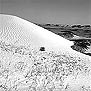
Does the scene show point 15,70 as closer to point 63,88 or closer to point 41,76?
point 41,76

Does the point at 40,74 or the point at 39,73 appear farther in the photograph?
the point at 39,73

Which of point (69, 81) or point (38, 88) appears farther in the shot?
point (69, 81)

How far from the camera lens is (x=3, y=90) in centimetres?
703

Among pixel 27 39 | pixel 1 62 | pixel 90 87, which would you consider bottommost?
pixel 90 87

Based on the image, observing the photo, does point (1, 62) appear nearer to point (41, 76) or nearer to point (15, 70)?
point (15, 70)

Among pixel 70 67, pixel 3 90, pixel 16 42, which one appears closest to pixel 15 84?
pixel 3 90

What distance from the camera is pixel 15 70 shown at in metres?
9.65

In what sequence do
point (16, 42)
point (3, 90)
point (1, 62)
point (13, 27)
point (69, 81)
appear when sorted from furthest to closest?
point (13, 27)
point (16, 42)
point (1, 62)
point (69, 81)
point (3, 90)

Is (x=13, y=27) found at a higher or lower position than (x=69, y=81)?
higher

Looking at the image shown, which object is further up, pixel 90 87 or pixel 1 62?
pixel 1 62

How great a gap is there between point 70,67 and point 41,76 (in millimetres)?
2822

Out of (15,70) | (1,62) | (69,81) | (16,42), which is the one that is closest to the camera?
(69,81)

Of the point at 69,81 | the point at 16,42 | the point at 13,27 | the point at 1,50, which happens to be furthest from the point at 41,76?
the point at 13,27

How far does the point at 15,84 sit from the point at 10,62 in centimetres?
344
